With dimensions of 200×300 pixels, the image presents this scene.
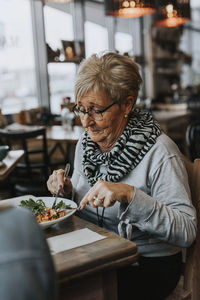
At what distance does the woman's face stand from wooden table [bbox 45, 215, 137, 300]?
518mm

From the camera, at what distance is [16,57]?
17.5 ft

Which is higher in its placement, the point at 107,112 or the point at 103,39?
the point at 103,39

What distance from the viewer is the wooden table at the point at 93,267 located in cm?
96

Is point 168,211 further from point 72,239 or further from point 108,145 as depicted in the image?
point 108,145

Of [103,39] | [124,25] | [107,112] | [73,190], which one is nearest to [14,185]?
[73,190]

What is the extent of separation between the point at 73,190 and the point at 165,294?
57cm

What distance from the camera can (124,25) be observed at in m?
7.85

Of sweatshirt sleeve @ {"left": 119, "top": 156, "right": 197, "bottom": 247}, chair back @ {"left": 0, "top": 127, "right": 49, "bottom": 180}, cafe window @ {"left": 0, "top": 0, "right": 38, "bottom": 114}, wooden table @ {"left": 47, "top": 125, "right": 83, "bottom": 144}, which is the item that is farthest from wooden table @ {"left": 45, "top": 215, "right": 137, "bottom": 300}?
cafe window @ {"left": 0, "top": 0, "right": 38, "bottom": 114}

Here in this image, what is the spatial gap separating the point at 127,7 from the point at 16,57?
2399 mm

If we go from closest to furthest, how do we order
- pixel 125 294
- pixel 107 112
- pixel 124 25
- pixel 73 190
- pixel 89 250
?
pixel 89 250
pixel 125 294
pixel 107 112
pixel 73 190
pixel 124 25

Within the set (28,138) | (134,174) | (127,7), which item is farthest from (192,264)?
(127,7)

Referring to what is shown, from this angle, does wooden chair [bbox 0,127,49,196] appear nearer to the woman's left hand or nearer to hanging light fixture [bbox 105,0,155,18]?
hanging light fixture [bbox 105,0,155,18]

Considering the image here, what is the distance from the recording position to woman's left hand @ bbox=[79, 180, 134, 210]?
1.18m

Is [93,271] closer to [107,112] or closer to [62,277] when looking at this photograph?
[62,277]
